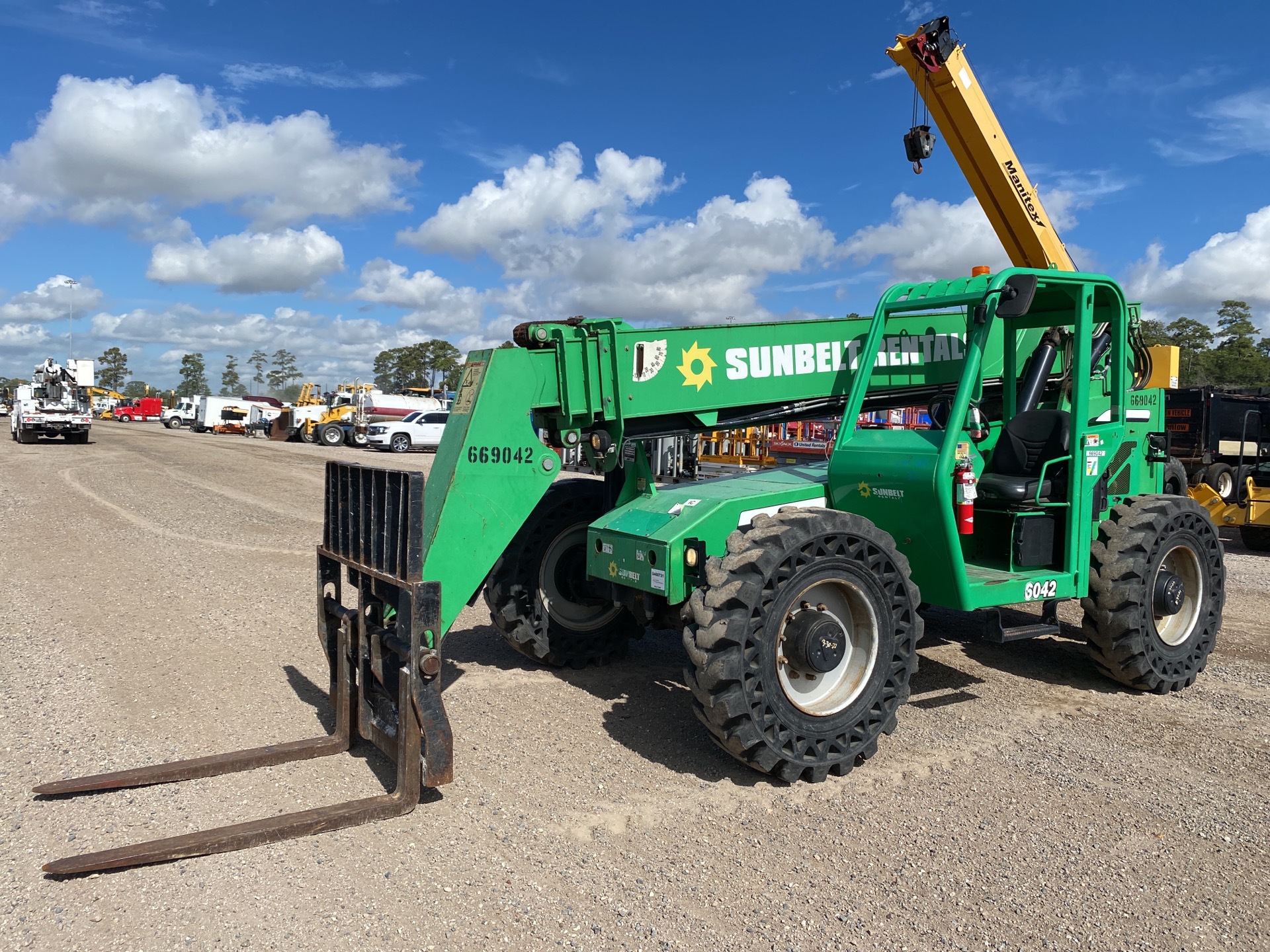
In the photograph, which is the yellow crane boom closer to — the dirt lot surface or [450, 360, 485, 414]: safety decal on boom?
the dirt lot surface

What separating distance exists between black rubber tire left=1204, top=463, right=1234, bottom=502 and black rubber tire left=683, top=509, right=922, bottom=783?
440 inches

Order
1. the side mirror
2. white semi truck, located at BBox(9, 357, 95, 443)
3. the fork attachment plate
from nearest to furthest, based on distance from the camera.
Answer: the fork attachment plate, the side mirror, white semi truck, located at BBox(9, 357, 95, 443)

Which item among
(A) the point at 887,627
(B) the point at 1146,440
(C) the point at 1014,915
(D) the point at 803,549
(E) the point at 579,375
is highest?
(E) the point at 579,375

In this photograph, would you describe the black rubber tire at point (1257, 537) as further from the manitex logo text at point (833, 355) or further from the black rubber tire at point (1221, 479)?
the manitex logo text at point (833, 355)

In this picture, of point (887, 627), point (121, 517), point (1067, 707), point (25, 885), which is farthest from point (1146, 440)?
point (121, 517)

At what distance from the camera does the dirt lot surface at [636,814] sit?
3428 millimetres

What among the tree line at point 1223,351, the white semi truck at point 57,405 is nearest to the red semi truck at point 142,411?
the white semi truck at point 57,405

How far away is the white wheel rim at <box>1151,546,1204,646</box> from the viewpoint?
6.39 meters

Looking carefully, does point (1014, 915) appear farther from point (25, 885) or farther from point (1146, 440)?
point (1146, 440)

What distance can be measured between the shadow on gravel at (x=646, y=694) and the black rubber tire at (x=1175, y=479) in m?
4.11

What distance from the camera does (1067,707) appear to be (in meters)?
5.90

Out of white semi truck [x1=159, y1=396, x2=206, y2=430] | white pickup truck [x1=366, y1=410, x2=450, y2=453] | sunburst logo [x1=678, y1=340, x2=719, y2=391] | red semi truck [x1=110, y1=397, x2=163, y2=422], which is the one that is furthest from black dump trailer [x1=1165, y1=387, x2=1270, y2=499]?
red semi truck [x1=110, y1=397, x2=163, y2=422]

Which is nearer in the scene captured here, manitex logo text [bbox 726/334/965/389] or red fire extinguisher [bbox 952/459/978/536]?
red fire extinguisher [bbox 952/459/978/536]

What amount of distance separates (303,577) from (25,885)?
6.65m
